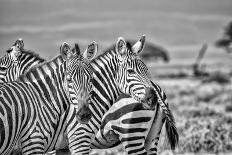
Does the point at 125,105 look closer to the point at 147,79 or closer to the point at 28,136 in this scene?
the point at 147,79

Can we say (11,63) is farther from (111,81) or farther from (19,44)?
(111,81)

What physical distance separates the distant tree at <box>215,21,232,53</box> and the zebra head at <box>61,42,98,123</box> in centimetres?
5176

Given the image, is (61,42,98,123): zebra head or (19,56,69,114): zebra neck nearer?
(61,42,98,123): zebra head

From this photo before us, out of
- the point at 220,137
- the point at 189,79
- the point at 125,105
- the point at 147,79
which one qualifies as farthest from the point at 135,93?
the point at 189,79

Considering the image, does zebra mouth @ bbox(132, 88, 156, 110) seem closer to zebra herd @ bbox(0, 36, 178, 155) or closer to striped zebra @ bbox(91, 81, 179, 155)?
zebra herd @ bbox(0, 36, 178, 155)

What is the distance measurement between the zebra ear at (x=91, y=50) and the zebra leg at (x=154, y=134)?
74.7 inches

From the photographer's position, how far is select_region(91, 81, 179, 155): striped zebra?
8.33 m

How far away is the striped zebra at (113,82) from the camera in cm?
738

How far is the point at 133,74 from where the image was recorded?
24.7 ft

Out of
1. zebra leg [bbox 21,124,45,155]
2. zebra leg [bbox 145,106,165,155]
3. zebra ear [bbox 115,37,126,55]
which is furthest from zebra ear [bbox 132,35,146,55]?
zebra leg [bbox 21,124,45,155]

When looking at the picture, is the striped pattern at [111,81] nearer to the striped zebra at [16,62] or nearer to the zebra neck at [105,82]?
the zebra neck at [105,82]

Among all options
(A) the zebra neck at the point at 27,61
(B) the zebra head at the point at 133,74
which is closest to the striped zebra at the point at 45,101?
(B) the zebra head at the point at 133,74

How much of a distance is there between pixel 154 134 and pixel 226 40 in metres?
52.6

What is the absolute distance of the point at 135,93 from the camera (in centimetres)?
744
